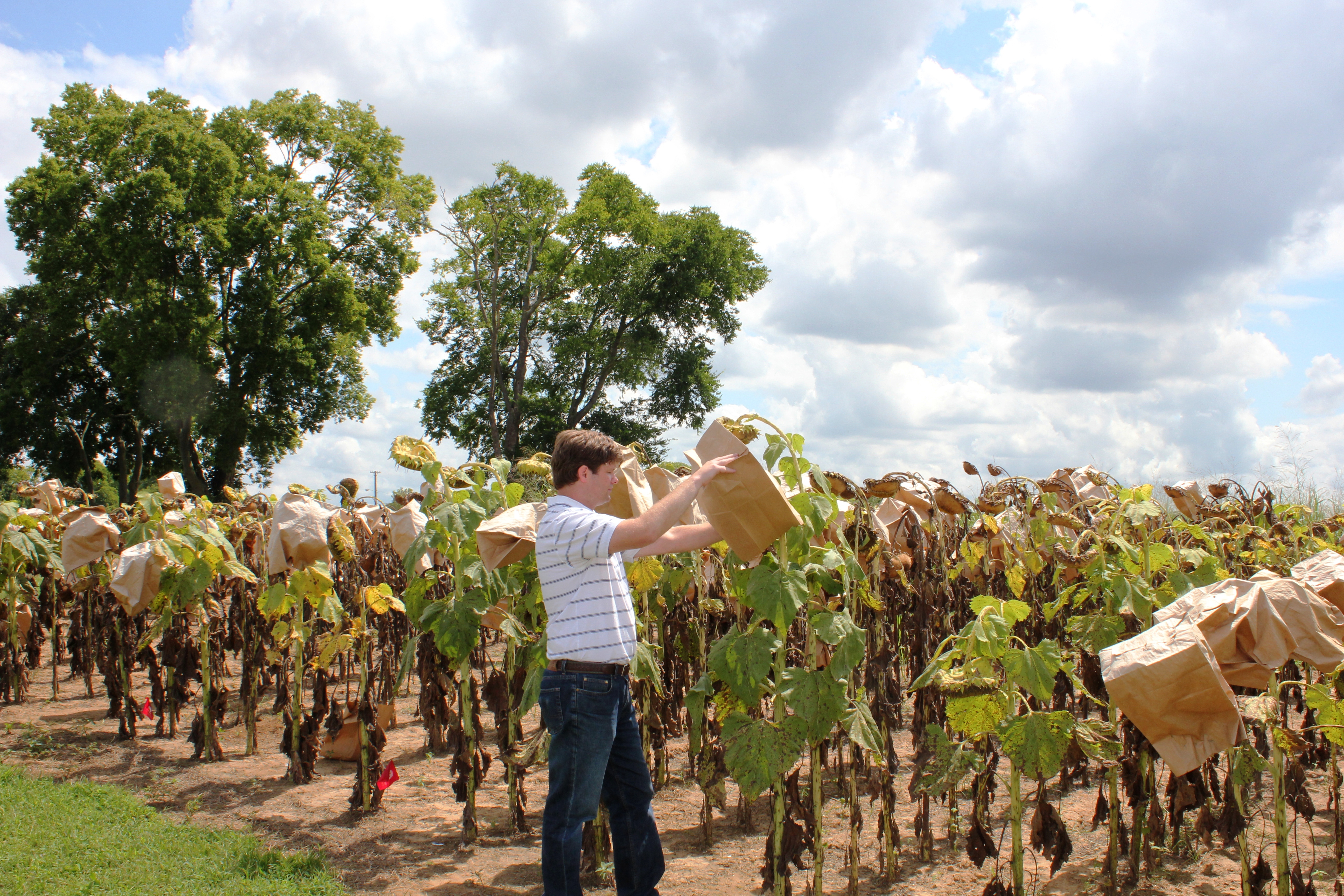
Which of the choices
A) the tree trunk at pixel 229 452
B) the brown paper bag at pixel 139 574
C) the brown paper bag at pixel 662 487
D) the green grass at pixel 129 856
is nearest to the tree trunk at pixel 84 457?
the tree trunk at pixel 229 452

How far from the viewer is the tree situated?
27.7 metres

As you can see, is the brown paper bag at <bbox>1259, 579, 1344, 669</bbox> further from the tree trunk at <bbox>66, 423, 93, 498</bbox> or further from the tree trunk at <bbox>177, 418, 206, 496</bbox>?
the tree trunk at <bbox>66, 423, 93, 498</bbox>

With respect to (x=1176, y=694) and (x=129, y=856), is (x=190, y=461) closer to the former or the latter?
(x=129, y=856)

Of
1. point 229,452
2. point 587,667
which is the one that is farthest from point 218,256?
point 587,667

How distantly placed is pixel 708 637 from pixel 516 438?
2279 cm

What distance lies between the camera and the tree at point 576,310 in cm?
2772

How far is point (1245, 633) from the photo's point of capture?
7.67 feet

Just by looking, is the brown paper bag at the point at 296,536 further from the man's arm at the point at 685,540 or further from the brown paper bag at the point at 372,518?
the man's arm at the point at 685,540

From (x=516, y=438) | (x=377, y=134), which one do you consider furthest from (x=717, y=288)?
(x=377, y=134)

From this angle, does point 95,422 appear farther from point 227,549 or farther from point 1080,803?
point 1080,803

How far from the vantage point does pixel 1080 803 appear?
4.70 metres

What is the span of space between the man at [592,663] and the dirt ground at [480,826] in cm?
87

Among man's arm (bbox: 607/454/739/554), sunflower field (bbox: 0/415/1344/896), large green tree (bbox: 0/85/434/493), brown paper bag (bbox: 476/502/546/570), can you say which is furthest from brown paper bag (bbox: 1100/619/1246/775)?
large green tree (bbox: 0/85/434/493)

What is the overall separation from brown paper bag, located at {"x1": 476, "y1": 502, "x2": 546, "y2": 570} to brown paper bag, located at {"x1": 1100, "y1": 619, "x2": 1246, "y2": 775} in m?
1.98
